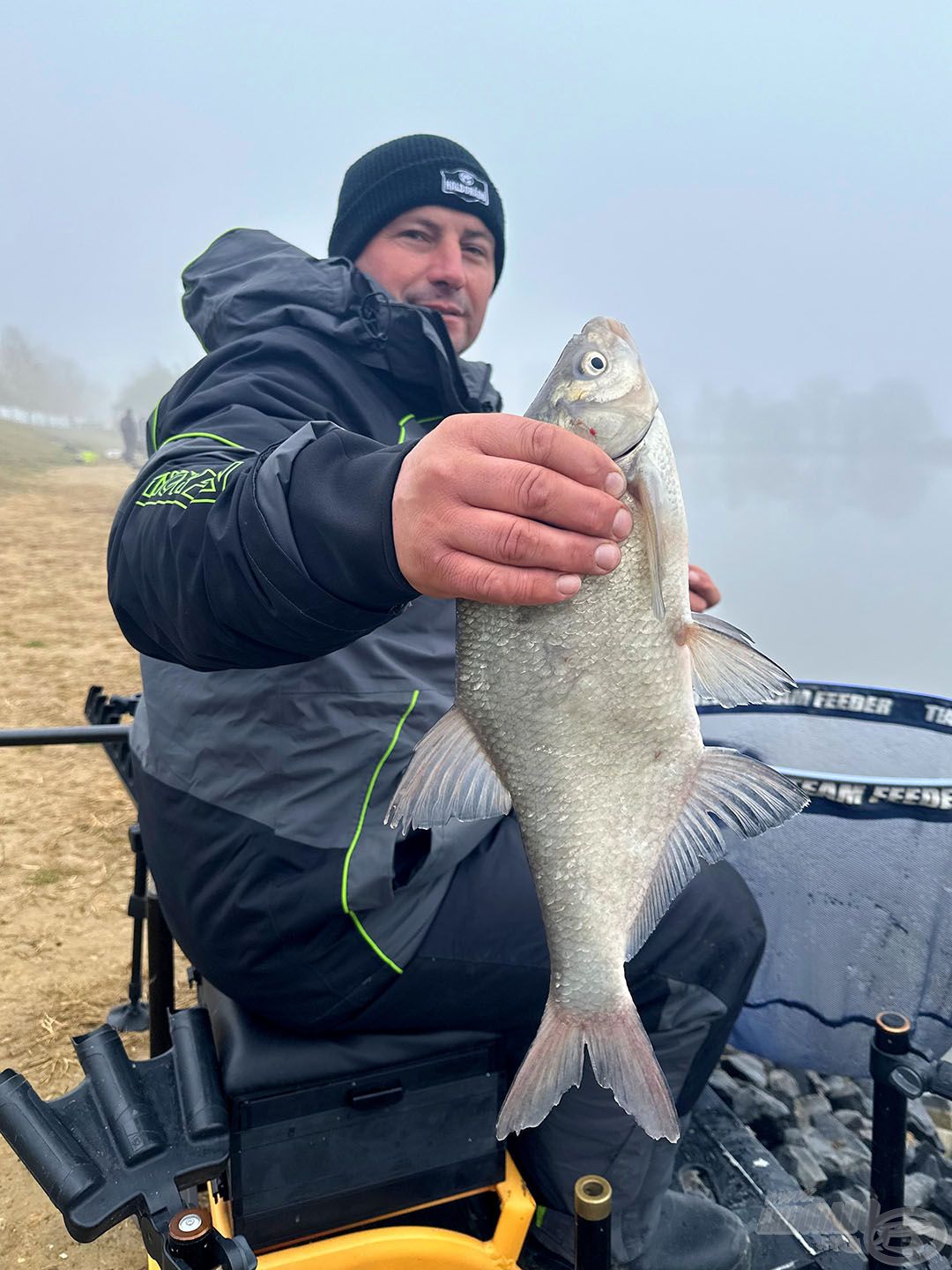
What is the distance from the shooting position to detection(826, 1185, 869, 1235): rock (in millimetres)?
2176

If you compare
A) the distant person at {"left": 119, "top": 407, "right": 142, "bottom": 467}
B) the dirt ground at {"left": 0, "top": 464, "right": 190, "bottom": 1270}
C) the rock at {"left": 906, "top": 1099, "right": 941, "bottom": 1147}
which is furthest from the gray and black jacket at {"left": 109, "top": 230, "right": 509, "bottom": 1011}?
the distant person at {"left": 119, "top": 407, "right": 142, "bottom": 467}

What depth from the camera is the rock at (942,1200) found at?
7.48ft

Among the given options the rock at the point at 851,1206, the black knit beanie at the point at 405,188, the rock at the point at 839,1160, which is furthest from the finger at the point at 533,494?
the rock at the point at 839,1160

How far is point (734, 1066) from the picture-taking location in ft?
9.17

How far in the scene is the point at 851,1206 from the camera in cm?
224

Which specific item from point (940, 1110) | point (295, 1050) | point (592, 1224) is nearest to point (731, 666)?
point (592, 1224)

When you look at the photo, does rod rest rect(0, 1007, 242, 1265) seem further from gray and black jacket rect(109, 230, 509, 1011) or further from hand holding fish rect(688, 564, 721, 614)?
hand holding fish rect(688, 564, 721, 614)

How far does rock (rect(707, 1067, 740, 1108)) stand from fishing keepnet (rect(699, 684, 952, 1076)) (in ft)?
0.71

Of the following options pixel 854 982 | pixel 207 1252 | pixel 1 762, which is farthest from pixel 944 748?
pixel 1 762

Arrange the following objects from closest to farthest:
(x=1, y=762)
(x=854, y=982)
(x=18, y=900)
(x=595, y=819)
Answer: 1. (x=595, y=819)
2. (x=854, y=982)
3. (x=18, y=900)
4. (x=1, y=762)

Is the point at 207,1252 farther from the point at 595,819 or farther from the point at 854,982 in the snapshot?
the point at 854,982

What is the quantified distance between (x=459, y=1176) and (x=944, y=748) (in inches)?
89.6

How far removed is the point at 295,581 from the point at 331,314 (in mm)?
940

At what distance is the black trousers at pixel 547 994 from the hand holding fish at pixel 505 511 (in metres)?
0.83
